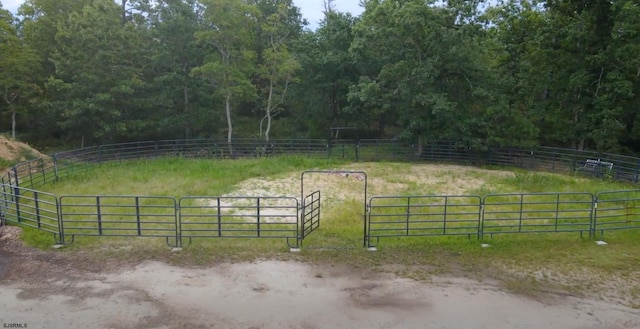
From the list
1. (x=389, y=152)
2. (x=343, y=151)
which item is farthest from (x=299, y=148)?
(x=389, y=152)

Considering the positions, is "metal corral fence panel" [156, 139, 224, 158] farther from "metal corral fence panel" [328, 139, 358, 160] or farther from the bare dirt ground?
the bare dirt ground

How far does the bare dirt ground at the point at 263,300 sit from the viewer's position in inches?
287

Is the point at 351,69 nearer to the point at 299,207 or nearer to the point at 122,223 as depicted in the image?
the point at 299,207

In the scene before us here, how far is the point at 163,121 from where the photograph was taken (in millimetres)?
26500

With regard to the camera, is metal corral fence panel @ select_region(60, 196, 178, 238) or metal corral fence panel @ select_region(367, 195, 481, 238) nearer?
metal corral fence panel @ select_region(60, 196, 178, 238)

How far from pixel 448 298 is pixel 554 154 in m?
15.5

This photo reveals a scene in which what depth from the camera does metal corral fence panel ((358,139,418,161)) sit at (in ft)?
77.8

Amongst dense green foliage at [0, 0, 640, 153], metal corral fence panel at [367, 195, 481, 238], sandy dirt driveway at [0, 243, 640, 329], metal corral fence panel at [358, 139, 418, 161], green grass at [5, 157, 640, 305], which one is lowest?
sandy dirt driveway at [0, 243, 640, 329]

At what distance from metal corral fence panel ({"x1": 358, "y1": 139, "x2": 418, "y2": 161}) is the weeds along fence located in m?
0.05

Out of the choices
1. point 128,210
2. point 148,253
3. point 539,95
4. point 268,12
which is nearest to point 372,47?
point 539,95

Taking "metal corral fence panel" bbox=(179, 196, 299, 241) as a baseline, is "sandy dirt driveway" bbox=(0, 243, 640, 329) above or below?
below

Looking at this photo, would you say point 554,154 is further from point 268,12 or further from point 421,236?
point 268,12

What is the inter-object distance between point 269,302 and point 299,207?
4.56 meters

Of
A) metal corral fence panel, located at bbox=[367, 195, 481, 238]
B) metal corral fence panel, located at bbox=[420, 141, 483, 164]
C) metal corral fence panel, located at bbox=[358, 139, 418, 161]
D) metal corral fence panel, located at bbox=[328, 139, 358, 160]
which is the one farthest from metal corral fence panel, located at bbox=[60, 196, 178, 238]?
metal corral fence panel, located at bbox=[420, 141, 483, 164]
